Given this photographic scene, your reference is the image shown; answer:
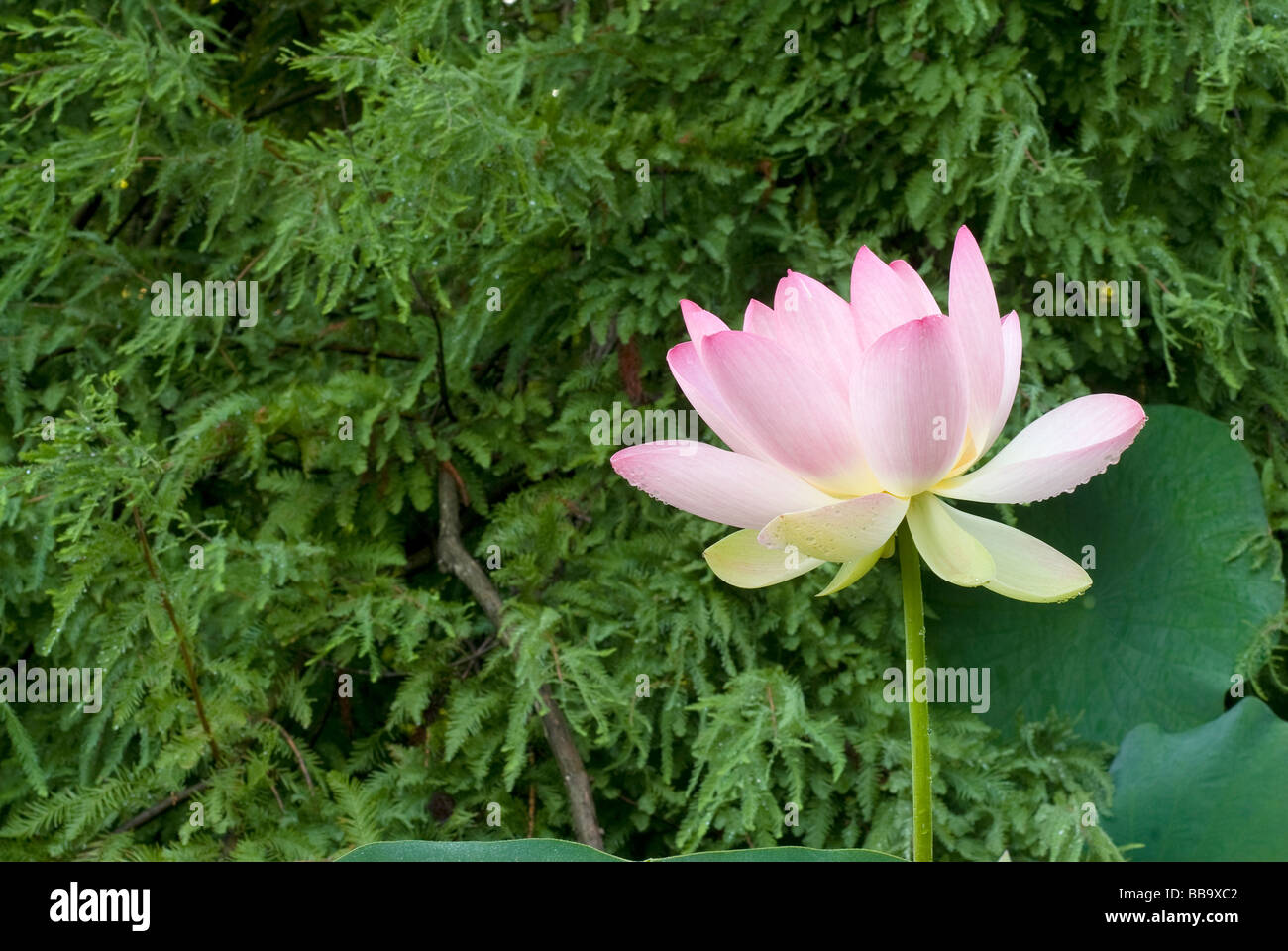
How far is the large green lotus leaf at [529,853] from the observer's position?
26 cm

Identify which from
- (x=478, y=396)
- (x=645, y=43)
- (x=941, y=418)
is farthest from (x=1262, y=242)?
(x=941, y=418)

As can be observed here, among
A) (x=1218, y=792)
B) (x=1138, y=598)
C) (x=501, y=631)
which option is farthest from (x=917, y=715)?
(x=1138, y=598)

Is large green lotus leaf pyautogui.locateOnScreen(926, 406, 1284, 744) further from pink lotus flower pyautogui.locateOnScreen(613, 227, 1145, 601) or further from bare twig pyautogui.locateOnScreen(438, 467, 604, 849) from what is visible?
pink lotus flower pyautogui.locateOnScreen(613, 227, 1145, 601)

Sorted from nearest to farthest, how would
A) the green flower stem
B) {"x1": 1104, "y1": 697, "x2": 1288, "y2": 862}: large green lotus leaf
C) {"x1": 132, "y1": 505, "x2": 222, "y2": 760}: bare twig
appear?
the green flower stem
{"x1": 1104, "y1": 697, "x2": 1288, "y2": 862}: large green lotus leaf
{"x1": 132, "y1": 505, "x2": 222, "y2": 760}: bare twig

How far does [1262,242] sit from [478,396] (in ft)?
2.42

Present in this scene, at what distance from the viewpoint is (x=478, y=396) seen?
1041 millimetres

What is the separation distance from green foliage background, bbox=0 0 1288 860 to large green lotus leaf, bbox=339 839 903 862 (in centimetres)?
56

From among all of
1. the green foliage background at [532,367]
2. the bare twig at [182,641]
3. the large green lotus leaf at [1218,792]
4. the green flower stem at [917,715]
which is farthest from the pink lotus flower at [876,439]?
the bare twig at [182,641]

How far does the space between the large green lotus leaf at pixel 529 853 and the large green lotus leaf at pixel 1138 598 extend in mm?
719

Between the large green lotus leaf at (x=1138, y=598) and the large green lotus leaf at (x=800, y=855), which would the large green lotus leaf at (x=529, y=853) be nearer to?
the large green lotus leaf at (x=800, y=855)

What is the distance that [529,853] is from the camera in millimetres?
266

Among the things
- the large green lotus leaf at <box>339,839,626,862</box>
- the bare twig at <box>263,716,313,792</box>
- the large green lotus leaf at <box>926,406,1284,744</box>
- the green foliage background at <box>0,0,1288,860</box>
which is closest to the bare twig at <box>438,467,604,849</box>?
the green foliage background at <box>0,0,1288,860</box>

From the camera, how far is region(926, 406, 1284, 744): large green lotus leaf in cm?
93

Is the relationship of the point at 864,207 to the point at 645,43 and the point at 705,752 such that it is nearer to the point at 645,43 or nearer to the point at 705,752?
the point at 645,43
